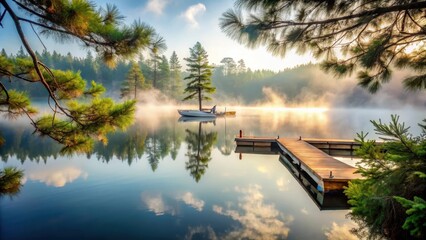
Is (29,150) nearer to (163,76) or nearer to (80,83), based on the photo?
(80,83)

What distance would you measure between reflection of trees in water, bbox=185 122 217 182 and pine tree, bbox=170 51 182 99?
168 feet

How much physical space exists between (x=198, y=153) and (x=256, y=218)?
9.40 meters

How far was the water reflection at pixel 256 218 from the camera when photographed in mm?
5824

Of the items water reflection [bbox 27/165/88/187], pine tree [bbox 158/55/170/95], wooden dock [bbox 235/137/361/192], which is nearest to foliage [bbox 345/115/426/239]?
wooden dock [bbox 235/137/361/192]

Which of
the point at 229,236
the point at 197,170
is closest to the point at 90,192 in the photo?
the point at 197,170

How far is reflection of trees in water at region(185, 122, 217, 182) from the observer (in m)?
11.9

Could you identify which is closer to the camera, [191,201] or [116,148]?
[191,201]

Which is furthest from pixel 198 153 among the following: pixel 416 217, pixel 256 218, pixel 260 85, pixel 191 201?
pixel 260 85

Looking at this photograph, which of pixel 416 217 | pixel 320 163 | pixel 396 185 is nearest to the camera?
pixel 416 217

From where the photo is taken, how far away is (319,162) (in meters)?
10.3

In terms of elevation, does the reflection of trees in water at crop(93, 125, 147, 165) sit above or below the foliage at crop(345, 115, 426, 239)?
below

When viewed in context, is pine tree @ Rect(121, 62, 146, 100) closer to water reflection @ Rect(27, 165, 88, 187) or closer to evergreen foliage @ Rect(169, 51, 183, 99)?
evergreen foliage @ Rect(169, 51, 183, 99)

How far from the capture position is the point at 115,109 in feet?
12.2

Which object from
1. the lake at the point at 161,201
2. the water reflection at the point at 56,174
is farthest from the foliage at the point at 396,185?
the water reflection at the point at 56,174
